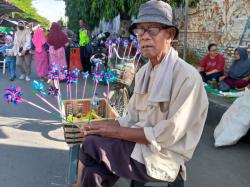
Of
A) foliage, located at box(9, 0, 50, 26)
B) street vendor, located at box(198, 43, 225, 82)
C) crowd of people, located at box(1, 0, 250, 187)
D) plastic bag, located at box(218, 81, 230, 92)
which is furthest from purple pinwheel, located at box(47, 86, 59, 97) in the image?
foliage, located at box(9, 0, 50, 26)

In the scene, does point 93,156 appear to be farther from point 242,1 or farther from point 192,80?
point 242,1

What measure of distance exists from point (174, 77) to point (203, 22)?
8947mm

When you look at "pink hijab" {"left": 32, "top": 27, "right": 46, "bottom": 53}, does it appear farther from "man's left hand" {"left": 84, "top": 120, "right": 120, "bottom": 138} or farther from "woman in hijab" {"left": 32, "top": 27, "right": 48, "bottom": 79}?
"man's left hand" {"left": 84, "top": 120, "right": 120, "bottom": 138}

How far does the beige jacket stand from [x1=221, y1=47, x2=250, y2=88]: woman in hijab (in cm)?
568

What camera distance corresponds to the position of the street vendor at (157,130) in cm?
221

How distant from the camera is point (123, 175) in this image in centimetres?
231

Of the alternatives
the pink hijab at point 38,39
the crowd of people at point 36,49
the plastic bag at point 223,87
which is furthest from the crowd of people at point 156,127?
the pink hijab at point 38,39

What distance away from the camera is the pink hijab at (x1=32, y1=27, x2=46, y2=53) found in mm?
11061

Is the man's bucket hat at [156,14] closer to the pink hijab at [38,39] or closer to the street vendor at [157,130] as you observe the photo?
the street vendor at [157,130]

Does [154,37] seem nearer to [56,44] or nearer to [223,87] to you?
[223,87]

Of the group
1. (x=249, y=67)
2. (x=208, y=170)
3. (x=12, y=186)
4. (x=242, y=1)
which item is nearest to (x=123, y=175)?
(x=12, y=186)

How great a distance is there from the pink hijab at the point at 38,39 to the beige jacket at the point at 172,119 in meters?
9.25

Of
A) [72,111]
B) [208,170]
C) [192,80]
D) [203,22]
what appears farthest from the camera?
[203,22]

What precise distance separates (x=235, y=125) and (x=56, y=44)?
23.2 feet
